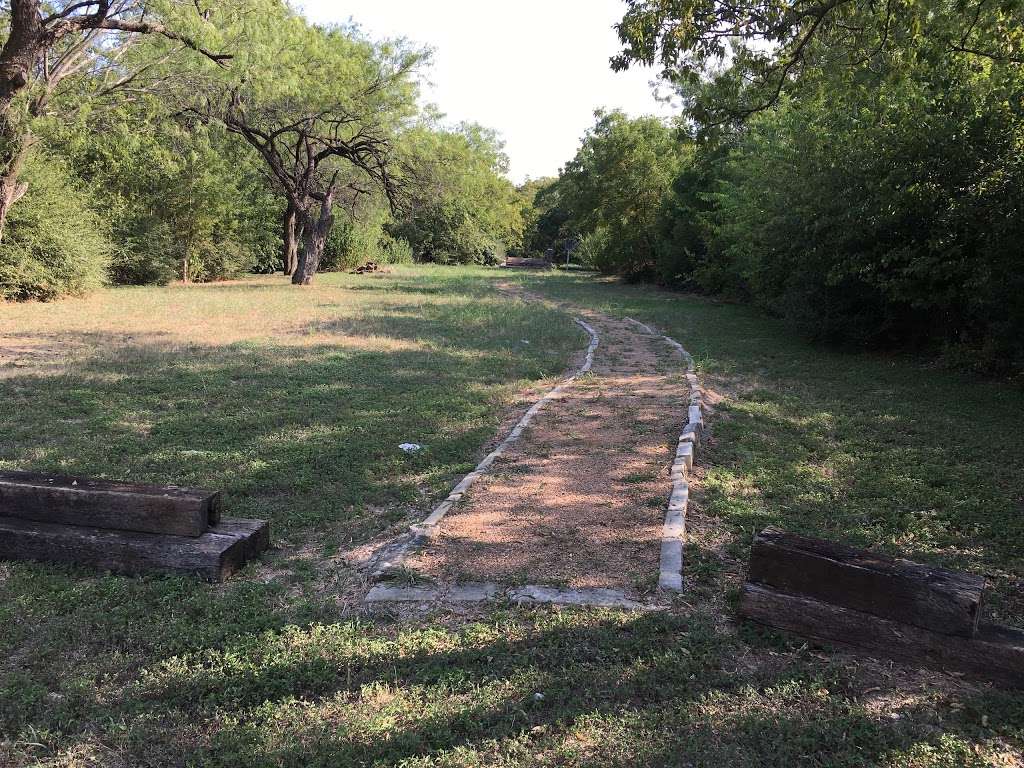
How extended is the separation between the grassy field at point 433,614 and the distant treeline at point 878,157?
165cm

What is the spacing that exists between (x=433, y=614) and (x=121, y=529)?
1.79m

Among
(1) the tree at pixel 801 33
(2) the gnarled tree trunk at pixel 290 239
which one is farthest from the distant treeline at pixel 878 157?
(2) the gnarled tree trunk at pixel 290 239

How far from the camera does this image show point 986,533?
4387 mm

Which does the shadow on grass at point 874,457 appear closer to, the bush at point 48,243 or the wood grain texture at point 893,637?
the wood grain texture at point 893,637

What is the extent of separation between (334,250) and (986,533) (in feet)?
110

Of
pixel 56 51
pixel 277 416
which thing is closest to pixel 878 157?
pixel 277 416

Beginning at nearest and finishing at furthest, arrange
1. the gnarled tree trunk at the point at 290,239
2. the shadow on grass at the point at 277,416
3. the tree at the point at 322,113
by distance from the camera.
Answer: the shadow on grass at the point at 277,416
the tree at the point at 322,113
the gnarled tree trunk at the point at 290,239

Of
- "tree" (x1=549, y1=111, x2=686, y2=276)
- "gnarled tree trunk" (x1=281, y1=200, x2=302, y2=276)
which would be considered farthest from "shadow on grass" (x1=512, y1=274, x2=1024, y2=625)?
"gnarled tree trunk" (x1=281, y1=200, x2=302, y2=276)

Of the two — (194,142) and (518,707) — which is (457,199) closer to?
(194,142)

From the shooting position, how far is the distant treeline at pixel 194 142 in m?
12.7

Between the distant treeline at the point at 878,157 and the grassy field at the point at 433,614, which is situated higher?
the distant treeline at the point at 878,157

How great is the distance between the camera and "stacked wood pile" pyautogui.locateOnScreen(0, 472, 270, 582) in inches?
142

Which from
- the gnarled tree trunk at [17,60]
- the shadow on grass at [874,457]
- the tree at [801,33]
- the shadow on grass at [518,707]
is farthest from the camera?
the gnarled tree trunk at [17,60]

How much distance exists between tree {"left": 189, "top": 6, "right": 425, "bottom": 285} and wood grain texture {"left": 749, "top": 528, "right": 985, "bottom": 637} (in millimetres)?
15005
